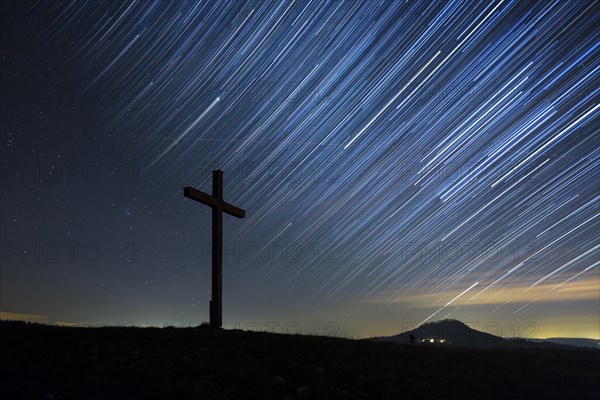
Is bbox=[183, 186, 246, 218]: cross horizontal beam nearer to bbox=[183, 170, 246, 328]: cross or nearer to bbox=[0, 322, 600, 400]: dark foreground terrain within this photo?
bbox=[183, 170, 246, 328]: cross

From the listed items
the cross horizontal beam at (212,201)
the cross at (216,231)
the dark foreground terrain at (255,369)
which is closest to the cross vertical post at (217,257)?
the cross at (216,231)

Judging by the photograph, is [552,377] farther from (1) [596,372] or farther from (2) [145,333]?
(2) [145,333]

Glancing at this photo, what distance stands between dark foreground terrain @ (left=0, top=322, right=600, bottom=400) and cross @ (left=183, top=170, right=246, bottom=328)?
2.05m

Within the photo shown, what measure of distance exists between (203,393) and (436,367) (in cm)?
541

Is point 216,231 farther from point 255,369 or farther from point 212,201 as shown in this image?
point 255,369

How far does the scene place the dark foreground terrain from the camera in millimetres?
9172

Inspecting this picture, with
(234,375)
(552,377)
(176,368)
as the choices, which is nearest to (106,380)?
(176,368)

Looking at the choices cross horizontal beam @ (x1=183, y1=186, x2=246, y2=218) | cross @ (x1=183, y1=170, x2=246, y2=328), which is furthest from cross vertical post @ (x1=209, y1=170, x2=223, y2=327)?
cross horizontal beam @ (x1=183, y1=186, x2=246, y2=218)

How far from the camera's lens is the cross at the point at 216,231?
52.0ft

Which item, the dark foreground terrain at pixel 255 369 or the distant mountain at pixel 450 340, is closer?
the dark foreground terrain at pixel 255 369

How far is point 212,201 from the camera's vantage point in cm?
1677

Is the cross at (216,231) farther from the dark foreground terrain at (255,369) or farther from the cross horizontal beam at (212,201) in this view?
the dark foreground terrain at (255,369)

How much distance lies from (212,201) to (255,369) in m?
7.62

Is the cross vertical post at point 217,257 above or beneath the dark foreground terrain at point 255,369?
above
